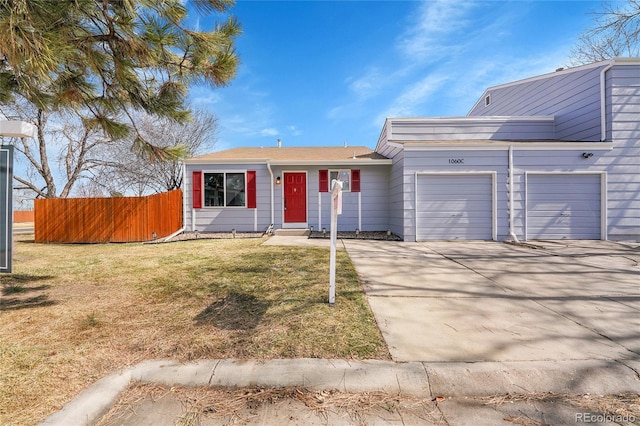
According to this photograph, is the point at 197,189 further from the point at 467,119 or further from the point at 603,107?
the point at 603,107

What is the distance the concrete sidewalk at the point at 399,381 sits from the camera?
1675 millimetres

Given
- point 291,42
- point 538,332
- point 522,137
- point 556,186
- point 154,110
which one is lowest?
point 538,332

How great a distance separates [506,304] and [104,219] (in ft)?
39.7

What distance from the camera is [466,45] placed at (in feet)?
31.9

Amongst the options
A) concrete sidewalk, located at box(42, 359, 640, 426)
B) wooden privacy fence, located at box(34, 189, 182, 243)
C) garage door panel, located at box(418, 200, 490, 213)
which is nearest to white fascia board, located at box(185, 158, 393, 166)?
wooden privacy fence, located at box(34, 189, 182, 243)

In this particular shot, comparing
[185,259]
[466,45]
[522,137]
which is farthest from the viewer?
[522,137]

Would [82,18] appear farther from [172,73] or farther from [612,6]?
[612,6]

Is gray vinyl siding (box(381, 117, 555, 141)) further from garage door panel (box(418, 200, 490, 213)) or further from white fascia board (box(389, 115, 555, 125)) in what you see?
garage door panel (box(418, 200, 490, 213))

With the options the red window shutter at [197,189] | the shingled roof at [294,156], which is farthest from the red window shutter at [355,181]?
the red window shutter at [197,189]

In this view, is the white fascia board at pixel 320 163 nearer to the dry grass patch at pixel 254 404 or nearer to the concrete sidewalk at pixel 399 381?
the concrete sidewalk at pixel 399 381

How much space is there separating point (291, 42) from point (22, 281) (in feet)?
37.8

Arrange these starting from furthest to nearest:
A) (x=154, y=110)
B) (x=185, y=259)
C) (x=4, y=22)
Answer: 1. (x=185, y=259)
2. (x=154, y=110)
3. (x=4, y=22)

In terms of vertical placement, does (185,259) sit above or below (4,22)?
below

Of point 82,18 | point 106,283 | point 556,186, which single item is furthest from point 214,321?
point 556,186
